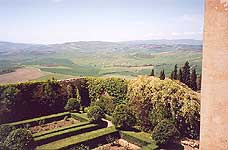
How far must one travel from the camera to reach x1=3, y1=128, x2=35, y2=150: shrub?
10.5 m

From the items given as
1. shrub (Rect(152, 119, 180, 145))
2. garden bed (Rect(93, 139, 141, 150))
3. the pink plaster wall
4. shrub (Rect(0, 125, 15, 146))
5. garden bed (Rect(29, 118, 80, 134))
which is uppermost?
the pink plaster wall

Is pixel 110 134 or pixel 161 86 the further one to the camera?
pixel 161 86

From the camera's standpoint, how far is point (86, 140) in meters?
12.0

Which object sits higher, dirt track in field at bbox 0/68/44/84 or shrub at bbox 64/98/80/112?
shrub at bbox 64/98/80/112

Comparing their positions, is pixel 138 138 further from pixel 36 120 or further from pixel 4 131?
pixel 36 120

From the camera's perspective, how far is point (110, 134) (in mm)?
12961

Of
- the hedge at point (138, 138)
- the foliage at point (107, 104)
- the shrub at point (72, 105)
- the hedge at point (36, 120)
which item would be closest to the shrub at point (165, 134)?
the hedge at point (138, 138)

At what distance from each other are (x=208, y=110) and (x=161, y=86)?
9.16 meters

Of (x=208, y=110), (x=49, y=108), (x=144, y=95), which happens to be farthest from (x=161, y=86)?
(x=208, y=110)

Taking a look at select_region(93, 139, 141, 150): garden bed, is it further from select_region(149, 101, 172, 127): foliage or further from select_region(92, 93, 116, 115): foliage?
select_region(92, 93, 116, 115): foliage

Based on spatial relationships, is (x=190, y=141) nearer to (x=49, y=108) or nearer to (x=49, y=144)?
(x=49, y=144)

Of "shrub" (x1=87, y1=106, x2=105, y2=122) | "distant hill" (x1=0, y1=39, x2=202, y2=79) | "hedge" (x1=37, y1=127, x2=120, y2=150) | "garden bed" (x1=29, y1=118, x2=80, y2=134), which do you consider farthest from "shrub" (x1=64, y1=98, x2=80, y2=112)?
"distant hill" (x1=0, y1=39, x2=202, y2=79)

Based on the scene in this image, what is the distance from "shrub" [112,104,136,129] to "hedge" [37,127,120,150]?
15.2 inches

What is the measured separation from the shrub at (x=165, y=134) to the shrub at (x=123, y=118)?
1.95 m
